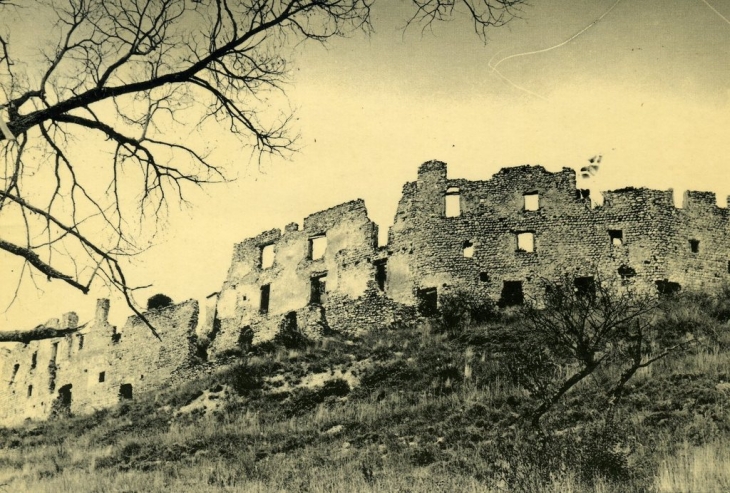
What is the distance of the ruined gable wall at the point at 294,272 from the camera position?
100 feet

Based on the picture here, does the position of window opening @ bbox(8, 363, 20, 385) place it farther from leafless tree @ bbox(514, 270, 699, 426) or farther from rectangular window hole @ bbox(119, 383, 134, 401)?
leafless tree @ bbox(514, 270, 699, 426)

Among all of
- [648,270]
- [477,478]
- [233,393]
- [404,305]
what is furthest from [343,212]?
[477,478]

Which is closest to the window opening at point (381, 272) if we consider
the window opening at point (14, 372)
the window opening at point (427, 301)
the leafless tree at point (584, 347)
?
the window opening at point (427, 301)

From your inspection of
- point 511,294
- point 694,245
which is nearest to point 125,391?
point 511,294

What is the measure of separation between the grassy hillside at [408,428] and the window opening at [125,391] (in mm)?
7870

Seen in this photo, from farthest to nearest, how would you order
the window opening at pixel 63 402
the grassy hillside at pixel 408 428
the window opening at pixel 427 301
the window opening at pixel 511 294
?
the window opening at pixel 63 402, the window opening at pixel 427 301, the window opening at pixel 511 294, the grassy hillside at pixel 408 428

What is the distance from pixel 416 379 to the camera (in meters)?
20.2

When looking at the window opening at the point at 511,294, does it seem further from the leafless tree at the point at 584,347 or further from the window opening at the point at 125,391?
the window opening at the point at 125,391

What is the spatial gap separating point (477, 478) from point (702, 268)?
68.0ft

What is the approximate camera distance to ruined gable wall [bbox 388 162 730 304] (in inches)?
1051

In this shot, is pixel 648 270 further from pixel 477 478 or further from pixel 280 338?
pixel 477 478

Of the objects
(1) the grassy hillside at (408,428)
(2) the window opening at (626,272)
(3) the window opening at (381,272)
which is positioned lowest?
(1) the grassy hillside at (408,428)

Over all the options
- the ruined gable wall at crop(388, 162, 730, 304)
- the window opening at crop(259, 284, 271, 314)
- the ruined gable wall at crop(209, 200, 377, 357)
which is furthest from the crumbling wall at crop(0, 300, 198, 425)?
the ruined gable wall at crop(388, 162, 730, 304)

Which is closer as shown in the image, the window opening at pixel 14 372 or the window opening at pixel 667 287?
the window opening at pixel 667 287
